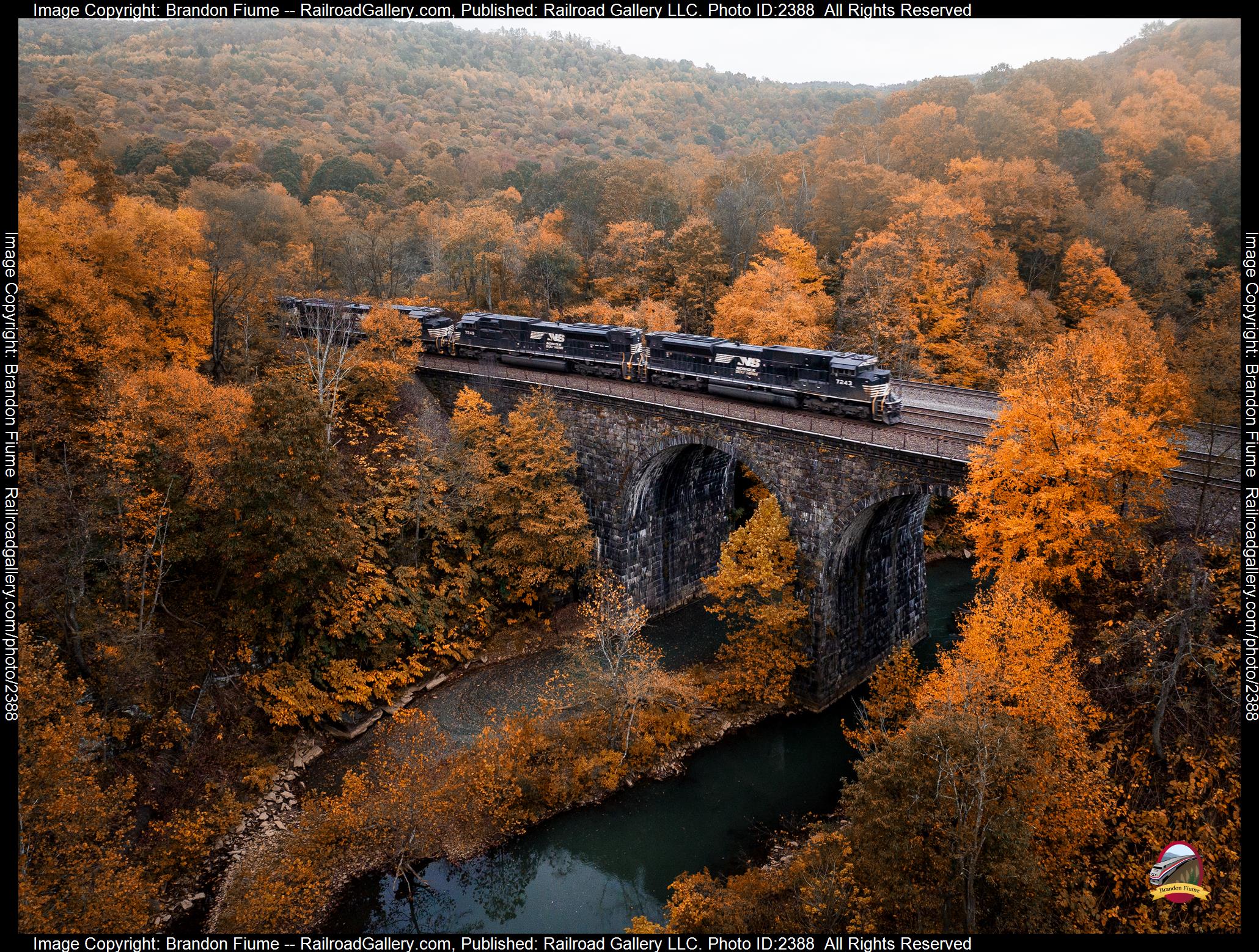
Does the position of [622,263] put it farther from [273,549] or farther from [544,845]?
[544,845]

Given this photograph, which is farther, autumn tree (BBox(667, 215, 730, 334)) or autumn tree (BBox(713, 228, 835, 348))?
autumn tree (BBox(667, 215, 730, 334))

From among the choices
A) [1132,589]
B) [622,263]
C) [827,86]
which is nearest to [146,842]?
[1132,589]

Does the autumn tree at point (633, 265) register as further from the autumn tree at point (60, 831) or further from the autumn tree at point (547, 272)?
the autumn tree at point (60, 831)

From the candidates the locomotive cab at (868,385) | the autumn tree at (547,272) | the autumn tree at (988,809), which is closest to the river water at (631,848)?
the autumn tree at (988,809)

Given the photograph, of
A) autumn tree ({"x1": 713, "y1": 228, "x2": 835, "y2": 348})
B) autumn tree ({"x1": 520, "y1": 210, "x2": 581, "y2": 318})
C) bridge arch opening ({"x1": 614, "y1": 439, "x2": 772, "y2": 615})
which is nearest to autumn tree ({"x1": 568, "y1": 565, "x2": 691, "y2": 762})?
bridge arch opening ({"x1": 614, "y1": 439, "x2": 772, "y2": 615})

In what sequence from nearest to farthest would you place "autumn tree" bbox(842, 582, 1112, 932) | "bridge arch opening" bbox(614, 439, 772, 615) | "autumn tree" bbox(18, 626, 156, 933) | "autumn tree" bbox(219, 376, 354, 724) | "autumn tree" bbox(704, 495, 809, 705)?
"autumn tree" bbox(842, 582, 1112, 932), "autumn tree" bbox(18, 626, 156, 933), "autumn tree" bbox(219, 376, 354, 724), "autumn tree" bbox(704, 495, 809, 705), "bridge arch opening" bbox(614, 439, 772, 615)

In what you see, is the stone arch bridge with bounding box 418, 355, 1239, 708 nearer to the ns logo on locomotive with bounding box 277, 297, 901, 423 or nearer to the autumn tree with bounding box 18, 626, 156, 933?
the ns logo on locomotive with bounding box 277, 297, 901, 423

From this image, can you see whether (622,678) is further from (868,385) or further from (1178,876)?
(1178,876)
